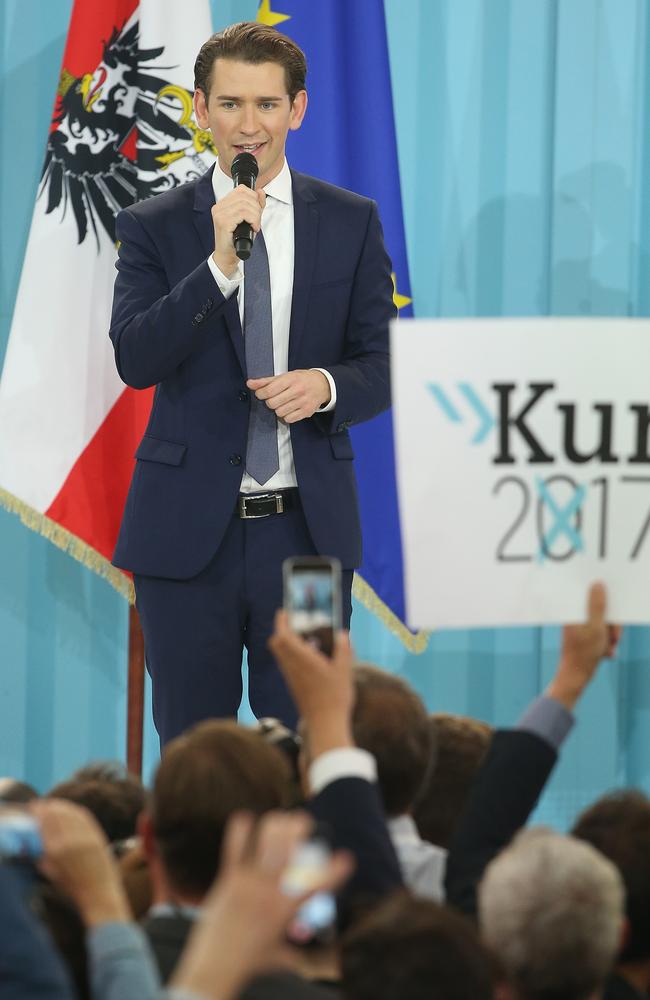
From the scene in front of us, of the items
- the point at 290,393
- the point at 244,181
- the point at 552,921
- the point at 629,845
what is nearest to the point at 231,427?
the point at 290,393

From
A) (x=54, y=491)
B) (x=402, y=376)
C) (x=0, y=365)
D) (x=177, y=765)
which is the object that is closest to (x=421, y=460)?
(x=402, y=376)

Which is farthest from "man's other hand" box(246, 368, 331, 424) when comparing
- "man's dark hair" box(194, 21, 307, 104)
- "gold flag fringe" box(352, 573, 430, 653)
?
"gold flag fringe" box(352, 573, 430, 653)

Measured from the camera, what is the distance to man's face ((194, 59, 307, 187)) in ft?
9.98

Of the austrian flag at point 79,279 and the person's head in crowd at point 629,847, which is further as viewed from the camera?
the austrian flag at point 79,279

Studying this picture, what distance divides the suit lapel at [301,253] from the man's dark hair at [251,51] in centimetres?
19

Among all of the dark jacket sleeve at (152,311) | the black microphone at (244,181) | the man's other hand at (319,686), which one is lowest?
the man's other hand at (319,686)

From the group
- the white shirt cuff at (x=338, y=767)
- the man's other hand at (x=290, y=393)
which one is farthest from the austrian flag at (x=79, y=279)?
the white shirt cuff at (x=338, y=767)

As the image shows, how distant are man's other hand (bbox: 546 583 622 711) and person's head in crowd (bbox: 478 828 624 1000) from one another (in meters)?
0.39

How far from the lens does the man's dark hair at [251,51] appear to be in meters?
3.08

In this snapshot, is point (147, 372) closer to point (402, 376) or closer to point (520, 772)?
point (402, 376)

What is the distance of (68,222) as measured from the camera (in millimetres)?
3898

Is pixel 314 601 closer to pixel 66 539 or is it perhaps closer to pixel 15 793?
pixel 15 793

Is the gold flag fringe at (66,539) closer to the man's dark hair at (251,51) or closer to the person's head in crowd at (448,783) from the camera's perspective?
the man's dark hair at (251,51)

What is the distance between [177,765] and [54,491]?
92.1 inches
